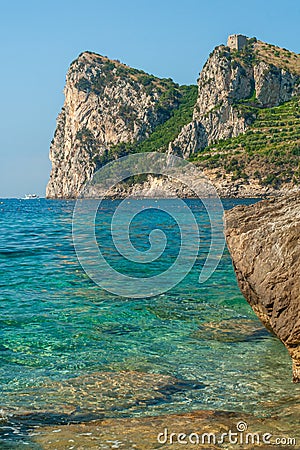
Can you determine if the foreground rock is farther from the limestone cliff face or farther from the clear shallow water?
the limestone cliff face

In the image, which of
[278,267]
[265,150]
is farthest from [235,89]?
[278,267]

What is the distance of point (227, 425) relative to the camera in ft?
19.1

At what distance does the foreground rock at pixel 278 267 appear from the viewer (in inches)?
277

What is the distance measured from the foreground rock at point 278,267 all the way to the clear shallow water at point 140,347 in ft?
3.07

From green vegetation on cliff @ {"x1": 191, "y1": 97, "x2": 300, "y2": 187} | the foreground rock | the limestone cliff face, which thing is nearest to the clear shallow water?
the foreground rock

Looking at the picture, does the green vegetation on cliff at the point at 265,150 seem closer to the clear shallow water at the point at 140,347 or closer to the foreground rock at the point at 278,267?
the clear shallow water at the point at 140,347

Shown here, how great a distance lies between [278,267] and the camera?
714 centimetres

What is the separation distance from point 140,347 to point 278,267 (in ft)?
12.1

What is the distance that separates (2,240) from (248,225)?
77.6ft

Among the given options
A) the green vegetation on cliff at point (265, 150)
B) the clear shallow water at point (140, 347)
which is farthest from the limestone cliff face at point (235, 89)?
the clear shallow water at point (140, 347)

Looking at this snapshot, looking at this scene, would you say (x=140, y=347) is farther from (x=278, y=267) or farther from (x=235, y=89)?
(x=235, y=89)

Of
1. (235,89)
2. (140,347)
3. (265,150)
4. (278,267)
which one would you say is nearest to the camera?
(278,267)

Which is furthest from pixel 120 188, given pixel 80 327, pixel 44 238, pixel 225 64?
pixel 80 327

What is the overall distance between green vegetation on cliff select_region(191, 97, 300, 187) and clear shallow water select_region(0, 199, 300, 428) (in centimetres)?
13543
